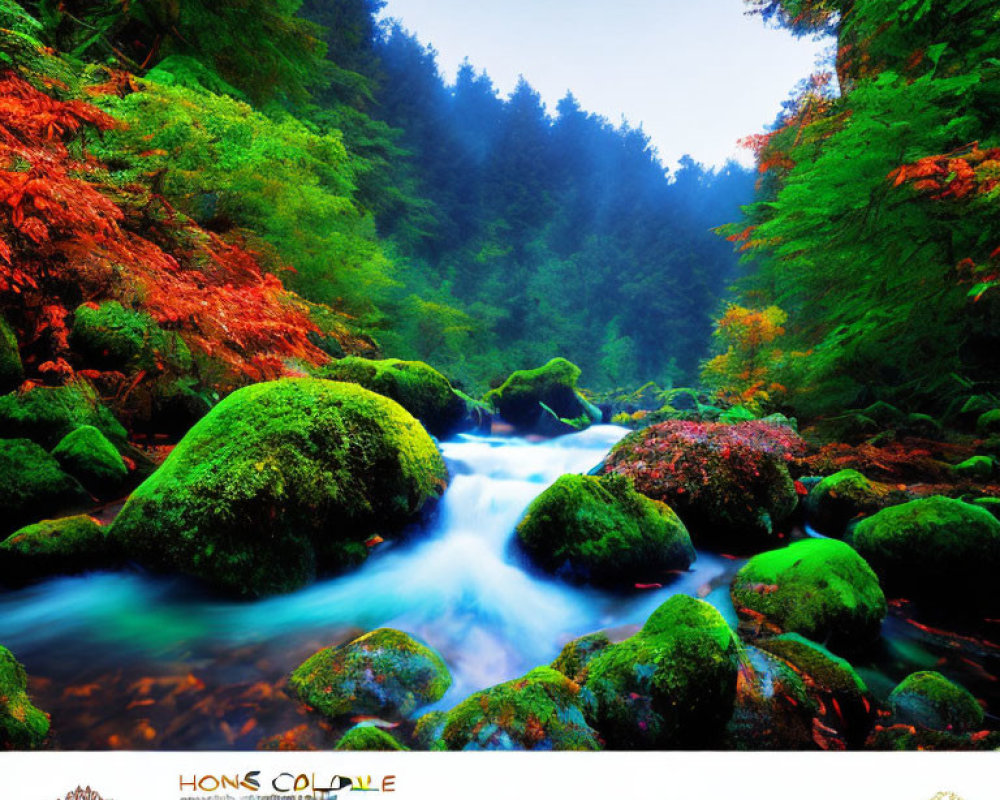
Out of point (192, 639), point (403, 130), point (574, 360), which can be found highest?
point (403, 130)

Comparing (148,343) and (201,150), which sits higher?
(201,150)

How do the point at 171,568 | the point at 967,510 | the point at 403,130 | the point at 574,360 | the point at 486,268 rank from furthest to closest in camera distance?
the point at 574,360, the point at 486,268, the point at 403,130, the point at 967,510, the point at 171,568

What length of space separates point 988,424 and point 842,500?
1349 mm

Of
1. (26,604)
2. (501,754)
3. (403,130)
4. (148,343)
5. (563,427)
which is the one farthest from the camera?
(563,427)

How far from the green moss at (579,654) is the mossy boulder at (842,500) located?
2.52 metres

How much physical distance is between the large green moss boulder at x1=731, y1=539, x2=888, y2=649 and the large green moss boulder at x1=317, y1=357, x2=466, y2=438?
4.27 meters

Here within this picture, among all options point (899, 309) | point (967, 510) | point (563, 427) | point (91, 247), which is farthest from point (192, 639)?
point (563, 427)

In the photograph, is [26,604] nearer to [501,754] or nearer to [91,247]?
[91,247]

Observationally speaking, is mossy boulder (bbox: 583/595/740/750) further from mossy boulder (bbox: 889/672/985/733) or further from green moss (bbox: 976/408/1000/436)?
green moss (bbox: 976/408/1000/436)

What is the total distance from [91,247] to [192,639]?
1.72 m

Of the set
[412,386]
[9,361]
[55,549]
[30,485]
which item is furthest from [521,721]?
[412,386]

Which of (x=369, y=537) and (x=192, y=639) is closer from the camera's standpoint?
(x=192, y=639)

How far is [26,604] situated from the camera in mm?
1668

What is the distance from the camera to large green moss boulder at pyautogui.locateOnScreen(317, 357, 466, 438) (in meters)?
5.17
